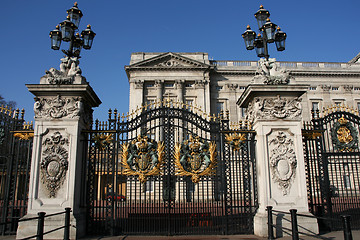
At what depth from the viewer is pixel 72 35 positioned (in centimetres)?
1055

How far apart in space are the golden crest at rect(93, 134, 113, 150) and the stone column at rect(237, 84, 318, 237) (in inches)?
199

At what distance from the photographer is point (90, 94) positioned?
10.2 m

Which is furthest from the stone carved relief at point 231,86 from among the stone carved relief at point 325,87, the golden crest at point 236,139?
the golden crest at point 236,139

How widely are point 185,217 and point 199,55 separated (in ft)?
106

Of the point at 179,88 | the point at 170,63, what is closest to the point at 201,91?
the point at 179,88

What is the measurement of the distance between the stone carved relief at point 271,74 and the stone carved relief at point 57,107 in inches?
243

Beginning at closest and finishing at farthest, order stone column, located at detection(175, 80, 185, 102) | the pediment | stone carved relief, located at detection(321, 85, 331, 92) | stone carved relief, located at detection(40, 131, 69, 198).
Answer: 1. stone carved relief, located at detection(40, 131, 69, 198)
2. the pediment
3. stone column, located at detection(175, 80, 185, 102)
4. stone carved relief, located at detection(321, 85, 331, 92)

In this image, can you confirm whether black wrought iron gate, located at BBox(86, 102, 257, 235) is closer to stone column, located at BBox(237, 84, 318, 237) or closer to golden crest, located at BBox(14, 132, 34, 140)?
stone column, located at BBox(237, 84, 318, 237)

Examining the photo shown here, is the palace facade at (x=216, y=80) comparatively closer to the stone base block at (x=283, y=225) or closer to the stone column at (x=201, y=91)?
the stone column at (x=201, y=91)

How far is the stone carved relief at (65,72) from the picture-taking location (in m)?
9.91

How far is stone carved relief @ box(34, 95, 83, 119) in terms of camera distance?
9.77 metres

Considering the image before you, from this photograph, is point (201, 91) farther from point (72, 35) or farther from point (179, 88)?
point (72, 35)

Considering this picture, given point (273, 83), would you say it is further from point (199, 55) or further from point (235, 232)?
point (199, 55)

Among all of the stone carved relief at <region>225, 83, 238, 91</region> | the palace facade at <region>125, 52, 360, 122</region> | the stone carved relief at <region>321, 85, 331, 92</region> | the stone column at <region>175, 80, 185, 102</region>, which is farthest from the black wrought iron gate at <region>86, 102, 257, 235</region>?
the stone carved relief at <region>321, 85, 331, 92</region>
